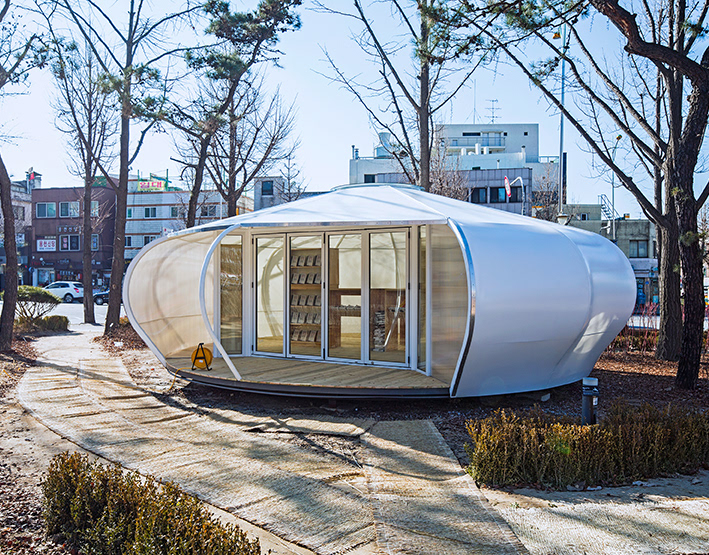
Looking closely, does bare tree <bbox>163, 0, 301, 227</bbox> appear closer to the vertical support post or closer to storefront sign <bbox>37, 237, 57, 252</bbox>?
the vertical support post

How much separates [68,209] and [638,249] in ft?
140

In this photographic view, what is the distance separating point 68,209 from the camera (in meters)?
46.4

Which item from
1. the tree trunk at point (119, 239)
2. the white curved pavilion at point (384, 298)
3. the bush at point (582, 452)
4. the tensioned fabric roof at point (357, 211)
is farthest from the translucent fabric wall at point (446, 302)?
the tree trunk at point (119, 239)

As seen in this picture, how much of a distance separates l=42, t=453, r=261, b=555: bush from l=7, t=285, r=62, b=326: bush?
1467cm

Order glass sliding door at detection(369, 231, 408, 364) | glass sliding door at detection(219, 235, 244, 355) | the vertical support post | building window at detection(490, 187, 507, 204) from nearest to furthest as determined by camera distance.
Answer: the vertical support post
glass sliding door at detection(369, 231, 408, 364)
glass sliding door at detection(219, 235, 244, 355)
building window at detection(490, 187, 507, 204)

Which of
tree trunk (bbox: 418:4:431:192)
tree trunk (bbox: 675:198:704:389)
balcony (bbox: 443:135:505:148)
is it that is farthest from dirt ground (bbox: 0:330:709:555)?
balcony (bbox: 443:135:505:148)

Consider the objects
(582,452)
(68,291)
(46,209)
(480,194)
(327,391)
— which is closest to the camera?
(582,452)

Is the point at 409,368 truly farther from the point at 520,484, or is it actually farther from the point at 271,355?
the point at 520,484

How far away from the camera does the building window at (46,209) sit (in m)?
46.7

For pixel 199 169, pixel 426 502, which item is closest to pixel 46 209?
pixel 199 169

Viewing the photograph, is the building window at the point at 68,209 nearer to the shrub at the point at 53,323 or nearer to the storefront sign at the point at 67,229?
the storefront sign at the point at 67,229

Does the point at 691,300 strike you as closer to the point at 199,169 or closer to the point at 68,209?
the point at 199,169

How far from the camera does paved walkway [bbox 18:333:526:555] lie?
3.60m

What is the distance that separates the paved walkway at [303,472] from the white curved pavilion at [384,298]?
99 centimetres
